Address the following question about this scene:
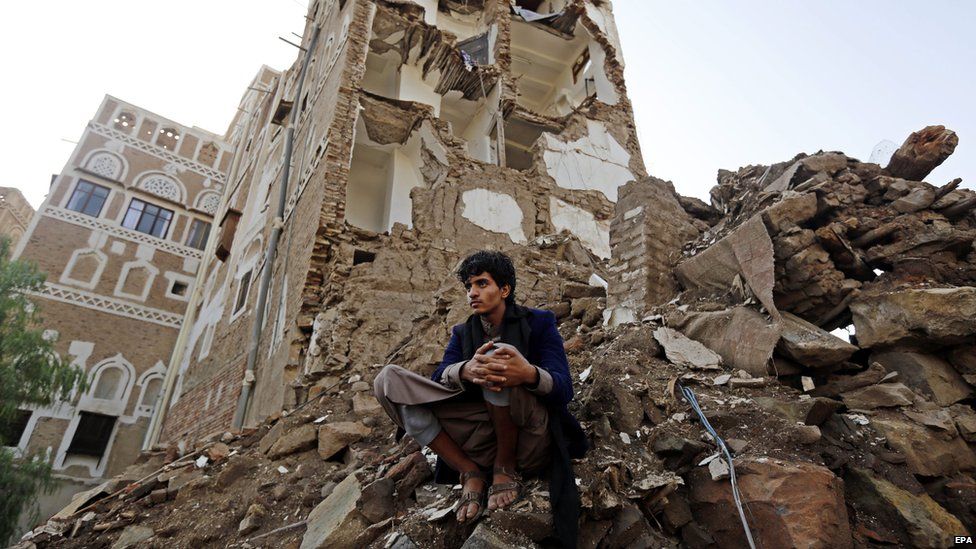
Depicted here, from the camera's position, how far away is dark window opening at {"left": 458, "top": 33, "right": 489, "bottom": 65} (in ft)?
44.3

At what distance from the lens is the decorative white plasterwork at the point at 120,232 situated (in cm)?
1827

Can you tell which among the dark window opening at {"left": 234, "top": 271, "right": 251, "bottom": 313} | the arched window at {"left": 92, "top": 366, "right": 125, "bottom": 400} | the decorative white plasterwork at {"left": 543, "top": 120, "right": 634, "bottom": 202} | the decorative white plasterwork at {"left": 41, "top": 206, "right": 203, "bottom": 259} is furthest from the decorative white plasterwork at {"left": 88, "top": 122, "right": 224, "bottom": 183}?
the decorative white plasterwork at {"left": 543, "top": 120, "right": 634, "bottom": 202}

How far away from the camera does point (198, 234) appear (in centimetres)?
2116

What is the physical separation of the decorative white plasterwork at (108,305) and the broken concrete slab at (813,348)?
20.5 m

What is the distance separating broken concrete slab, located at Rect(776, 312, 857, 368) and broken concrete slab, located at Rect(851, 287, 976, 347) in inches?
8.2

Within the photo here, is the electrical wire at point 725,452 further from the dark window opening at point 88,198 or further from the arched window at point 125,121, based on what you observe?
the arched window at point 125,121

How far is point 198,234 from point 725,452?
23.3 metres

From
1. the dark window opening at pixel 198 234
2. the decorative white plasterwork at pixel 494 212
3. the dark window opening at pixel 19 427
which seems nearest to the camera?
the decorative white plasterwork at pixel 494 212

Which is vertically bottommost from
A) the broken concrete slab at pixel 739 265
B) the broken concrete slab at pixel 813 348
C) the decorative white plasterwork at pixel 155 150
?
the broken concrete slab at pixel 813 348

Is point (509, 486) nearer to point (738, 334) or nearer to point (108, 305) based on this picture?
point (738, 334)

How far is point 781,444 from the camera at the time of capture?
8.48 ft

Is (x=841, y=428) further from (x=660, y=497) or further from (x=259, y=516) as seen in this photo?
(x=259, y=516)

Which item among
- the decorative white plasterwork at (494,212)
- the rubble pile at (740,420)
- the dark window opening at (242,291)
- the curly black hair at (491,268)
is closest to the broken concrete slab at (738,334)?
the rubble pile at (740,420)

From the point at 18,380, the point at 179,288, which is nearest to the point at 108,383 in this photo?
the point at 179,288
